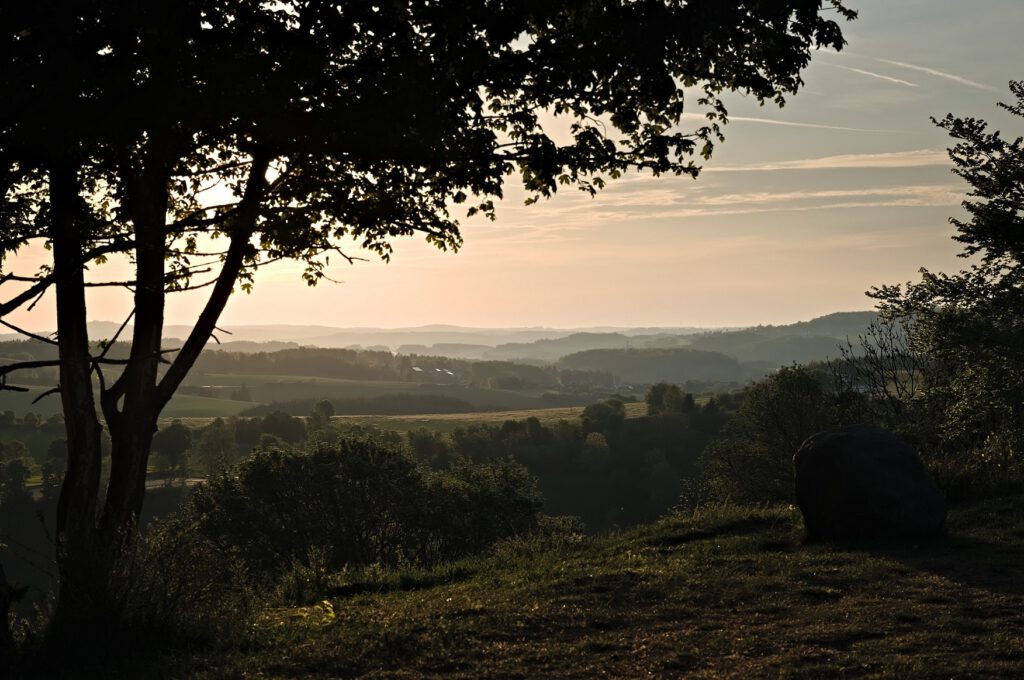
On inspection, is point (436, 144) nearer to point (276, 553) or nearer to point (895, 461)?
point (895, 461)

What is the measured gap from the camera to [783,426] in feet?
153

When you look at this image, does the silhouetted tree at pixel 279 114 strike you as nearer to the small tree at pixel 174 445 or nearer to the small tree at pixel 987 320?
the small tree at pixel 987 320

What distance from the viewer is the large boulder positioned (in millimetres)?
15406

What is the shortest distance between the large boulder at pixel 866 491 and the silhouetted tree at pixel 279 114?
265 inches

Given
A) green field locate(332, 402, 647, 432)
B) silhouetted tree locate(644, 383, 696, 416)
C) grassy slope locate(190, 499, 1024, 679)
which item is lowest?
green field locate(332, 402, 647, 432)

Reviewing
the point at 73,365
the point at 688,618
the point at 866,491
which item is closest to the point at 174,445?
the point at 73,365

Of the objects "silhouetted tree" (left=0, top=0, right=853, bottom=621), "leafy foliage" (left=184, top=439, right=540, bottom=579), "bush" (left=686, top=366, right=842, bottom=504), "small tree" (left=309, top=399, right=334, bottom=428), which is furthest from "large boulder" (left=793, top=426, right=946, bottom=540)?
"small tree" (left=309, top=399, right=334, bottom=428)

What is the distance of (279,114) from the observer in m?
10.4

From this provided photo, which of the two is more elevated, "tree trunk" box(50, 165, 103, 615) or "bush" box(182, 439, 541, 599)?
"tree trunk" box(50, 165, 103, 615)

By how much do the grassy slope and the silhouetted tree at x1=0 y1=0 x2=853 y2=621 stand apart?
3.36 meters

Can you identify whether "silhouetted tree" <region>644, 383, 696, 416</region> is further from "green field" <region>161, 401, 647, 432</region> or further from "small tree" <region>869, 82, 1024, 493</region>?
"small tree" <region>869, 82, 1024, 493</region>

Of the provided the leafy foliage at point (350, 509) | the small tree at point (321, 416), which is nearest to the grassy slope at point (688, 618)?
the leafy foliage at point (350, 509)

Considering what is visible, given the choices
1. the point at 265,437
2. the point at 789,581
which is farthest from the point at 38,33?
the point at 265,437

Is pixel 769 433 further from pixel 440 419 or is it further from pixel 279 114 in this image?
pixel 440 419
